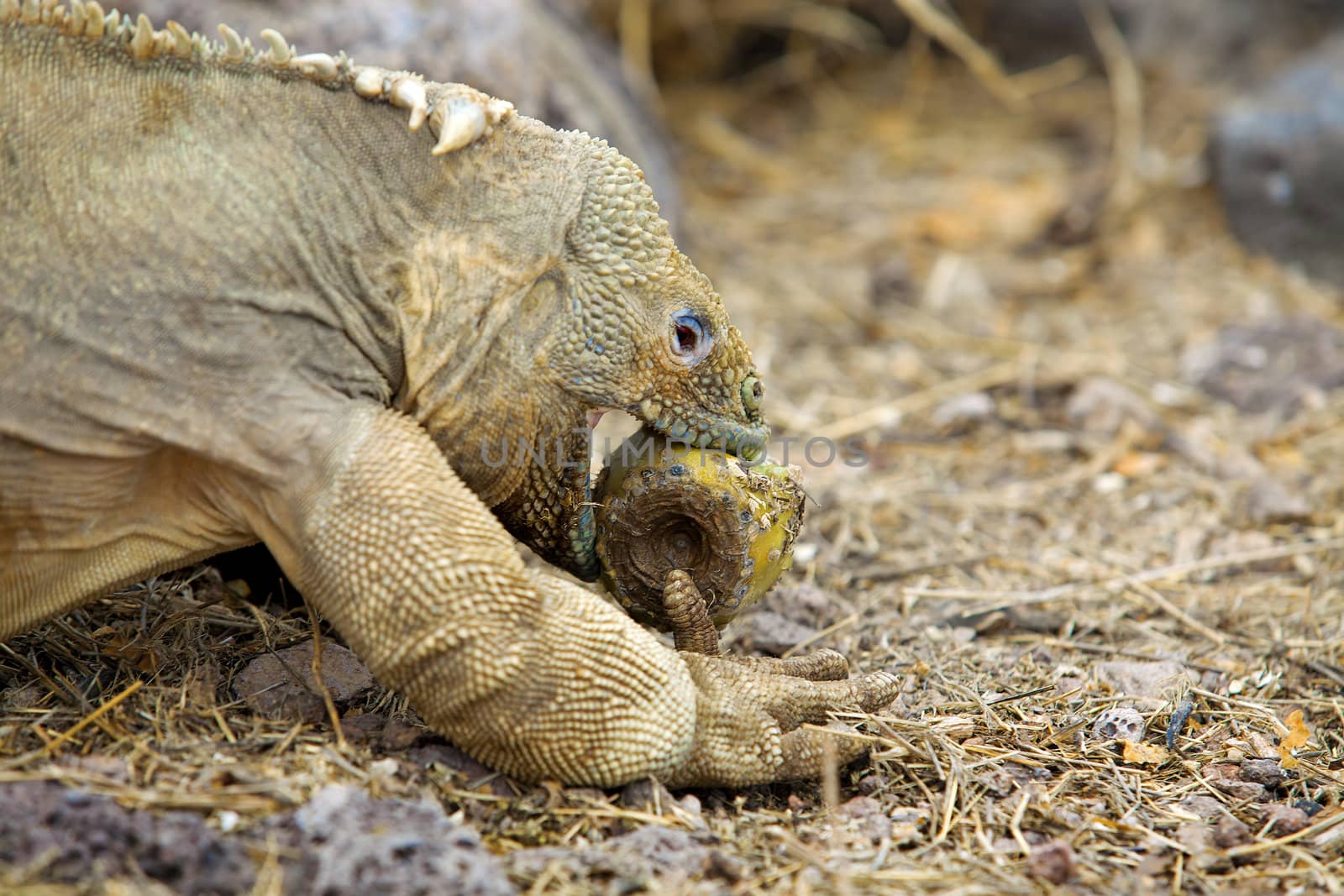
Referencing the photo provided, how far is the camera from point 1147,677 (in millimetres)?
4828

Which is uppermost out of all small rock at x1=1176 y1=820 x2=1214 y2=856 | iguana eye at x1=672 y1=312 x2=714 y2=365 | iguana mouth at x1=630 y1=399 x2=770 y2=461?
iguana eye at x1=672 y1=312 x2=714 y2=365

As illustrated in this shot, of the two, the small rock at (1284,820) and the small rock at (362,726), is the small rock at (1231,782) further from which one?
the small rock at (362,726)

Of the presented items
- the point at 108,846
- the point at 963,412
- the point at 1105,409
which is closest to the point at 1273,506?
the point at 1105,409

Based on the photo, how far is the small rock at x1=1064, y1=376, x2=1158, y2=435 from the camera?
736 centimetres

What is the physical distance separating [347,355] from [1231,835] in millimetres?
2867

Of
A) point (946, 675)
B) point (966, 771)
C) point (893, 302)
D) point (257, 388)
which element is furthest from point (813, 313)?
point (257, 388)

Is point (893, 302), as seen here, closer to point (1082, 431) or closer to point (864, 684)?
point (1082, 431)

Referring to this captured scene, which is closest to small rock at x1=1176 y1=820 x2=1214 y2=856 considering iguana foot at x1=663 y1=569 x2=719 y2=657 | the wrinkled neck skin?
iguana foot at x1=663 y1=569 x2=719 y2=657

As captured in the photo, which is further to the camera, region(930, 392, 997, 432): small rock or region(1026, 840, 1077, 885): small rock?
region(930, 392, 997, 432): small rock

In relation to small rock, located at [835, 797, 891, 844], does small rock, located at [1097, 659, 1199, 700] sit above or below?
above

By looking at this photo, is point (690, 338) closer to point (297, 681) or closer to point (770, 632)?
point (770, 632)

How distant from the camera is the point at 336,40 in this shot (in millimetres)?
7039

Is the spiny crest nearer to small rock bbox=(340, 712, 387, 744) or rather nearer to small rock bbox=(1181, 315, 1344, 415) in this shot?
small rock bbox=(340, 712, 387, 744)

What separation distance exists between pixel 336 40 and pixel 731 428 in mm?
4064
